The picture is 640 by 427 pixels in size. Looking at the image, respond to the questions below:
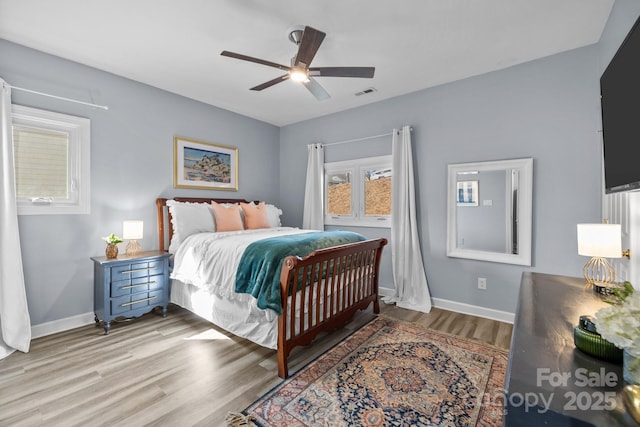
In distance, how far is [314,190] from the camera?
4.54 metres

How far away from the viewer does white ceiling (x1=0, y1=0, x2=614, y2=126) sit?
83.5 inches

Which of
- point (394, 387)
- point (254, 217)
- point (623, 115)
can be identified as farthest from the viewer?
point (254, 217)

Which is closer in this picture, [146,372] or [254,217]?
[146,372]

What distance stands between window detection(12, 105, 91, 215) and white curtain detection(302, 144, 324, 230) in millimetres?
2749

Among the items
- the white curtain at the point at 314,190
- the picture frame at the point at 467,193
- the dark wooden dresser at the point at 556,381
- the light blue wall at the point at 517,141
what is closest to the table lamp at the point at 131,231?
the white curtain at the point at 314,190

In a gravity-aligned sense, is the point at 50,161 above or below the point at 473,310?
above

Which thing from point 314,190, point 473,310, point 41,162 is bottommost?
point 473,310

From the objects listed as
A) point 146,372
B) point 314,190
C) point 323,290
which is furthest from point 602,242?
point 314,190

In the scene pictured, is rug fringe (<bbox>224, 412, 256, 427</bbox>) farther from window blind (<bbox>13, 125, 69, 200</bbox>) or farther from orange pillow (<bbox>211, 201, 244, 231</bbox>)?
window blind (<bbox>13, 125, 69, 200</bbox>)

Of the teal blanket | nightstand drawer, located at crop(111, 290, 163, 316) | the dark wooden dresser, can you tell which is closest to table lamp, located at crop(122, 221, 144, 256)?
nightstand drawer, located at crop(111, 290, 163, 316)

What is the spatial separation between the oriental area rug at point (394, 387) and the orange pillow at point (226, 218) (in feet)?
6.56

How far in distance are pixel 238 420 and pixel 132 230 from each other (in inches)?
90.7

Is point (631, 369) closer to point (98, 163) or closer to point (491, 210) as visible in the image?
point (491, 210)

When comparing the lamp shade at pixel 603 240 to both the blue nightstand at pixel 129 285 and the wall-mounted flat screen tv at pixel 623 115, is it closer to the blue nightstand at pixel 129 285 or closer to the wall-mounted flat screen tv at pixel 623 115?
the wall-mounted flat screen tv at pixel 623 115
